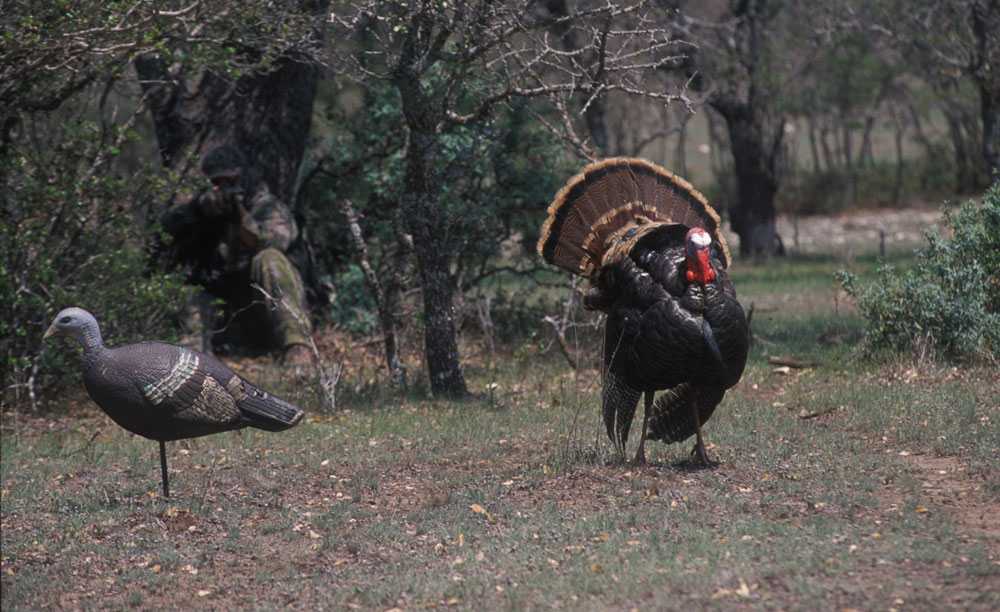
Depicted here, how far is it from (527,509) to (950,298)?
4.69 meters

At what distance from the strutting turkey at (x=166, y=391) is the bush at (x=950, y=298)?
17.5 ft

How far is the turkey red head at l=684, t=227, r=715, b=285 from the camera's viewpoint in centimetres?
570

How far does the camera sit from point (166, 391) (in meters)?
5.76

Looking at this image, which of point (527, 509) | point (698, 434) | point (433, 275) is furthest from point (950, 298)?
point (527, 509)

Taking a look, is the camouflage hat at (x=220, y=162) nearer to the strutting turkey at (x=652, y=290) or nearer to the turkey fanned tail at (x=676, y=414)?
the strutting turkey at (x=652, y=290)

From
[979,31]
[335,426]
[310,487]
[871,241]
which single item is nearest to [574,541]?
[310,487]

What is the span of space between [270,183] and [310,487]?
590 cm

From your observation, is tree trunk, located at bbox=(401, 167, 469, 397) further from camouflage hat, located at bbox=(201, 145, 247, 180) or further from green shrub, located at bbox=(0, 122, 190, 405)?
camouflage hat, located at bbox=(201, 145, 247, 180)

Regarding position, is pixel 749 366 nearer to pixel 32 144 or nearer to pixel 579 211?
pixel 579 211

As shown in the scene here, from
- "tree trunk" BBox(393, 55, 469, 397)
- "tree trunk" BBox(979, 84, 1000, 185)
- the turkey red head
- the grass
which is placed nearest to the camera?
the grass

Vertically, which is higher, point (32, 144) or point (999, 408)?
point (32, 144)

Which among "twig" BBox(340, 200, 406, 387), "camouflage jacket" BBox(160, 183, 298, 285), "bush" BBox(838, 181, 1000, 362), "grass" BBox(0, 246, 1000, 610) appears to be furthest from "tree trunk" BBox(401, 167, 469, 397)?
"bush" BBox(838, 181, 1000, 362)

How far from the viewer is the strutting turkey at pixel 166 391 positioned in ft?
18.8

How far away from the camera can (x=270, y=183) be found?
11.6 meters
